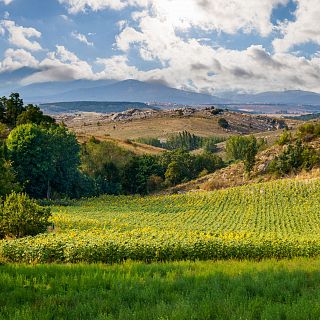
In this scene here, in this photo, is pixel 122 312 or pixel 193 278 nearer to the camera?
pixel 122 312

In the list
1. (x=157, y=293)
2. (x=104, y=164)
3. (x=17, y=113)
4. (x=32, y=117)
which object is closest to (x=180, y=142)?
(x=104, y=164)

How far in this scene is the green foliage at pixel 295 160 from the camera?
81.3 m

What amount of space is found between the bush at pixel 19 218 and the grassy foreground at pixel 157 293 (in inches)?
465

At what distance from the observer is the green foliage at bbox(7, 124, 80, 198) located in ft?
210

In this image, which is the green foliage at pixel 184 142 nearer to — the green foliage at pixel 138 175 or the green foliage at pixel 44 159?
the green foliage at pixel 138 175

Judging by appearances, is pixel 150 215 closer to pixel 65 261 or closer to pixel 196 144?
pixel 65 261

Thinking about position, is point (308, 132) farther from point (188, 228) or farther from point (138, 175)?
point (188, 228)

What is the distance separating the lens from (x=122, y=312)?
310 inches

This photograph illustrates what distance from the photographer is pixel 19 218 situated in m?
23.7

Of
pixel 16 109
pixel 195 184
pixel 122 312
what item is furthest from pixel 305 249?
pixel 16 109

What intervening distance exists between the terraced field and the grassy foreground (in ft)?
13.7

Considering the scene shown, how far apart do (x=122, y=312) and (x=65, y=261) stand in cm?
883

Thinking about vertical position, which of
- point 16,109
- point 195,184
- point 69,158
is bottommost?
point 195,184

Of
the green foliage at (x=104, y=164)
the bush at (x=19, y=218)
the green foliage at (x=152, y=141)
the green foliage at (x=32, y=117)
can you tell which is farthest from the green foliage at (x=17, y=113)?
the green foliage at (x=152, y=141)
